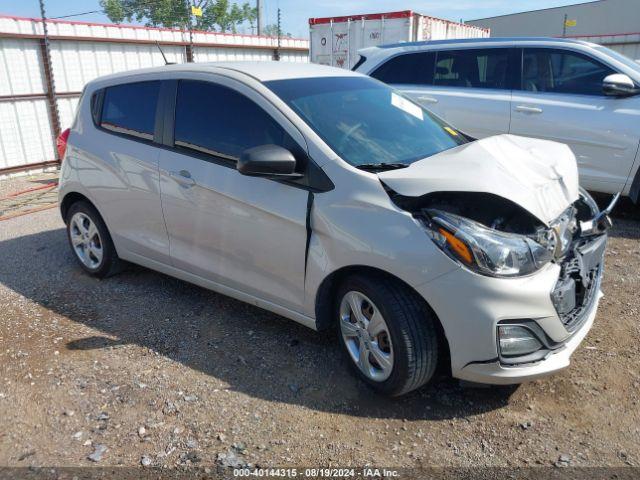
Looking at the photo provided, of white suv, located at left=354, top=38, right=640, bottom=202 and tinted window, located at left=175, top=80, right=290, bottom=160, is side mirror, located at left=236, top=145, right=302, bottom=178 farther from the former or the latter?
white suv, located at left=354, top=38, right=640, bottom=202

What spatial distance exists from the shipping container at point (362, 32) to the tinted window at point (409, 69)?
16.6 feet

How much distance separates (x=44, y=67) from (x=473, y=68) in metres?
8.07

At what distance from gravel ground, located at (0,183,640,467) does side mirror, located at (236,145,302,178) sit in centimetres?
121

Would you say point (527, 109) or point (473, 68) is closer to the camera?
point (527, 109)

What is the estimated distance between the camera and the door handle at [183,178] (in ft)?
12.1

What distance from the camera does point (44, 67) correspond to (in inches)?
410

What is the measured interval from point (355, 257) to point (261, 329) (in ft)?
4.14

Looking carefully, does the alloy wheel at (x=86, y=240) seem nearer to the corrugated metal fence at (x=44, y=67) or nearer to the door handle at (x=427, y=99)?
the door handle at (x=427, y=99)

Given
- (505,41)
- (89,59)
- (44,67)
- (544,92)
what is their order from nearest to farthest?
(544,92) → (505,41) → (44,67) → (89,59)

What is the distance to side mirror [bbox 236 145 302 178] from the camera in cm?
303

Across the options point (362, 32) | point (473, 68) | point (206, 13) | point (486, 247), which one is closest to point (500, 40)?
point (473, 68)

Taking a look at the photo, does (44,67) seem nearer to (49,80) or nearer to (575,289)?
(49,80)

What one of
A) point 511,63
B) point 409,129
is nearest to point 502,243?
point 409,129

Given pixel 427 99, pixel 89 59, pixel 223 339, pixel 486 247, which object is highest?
pixel 89 59
